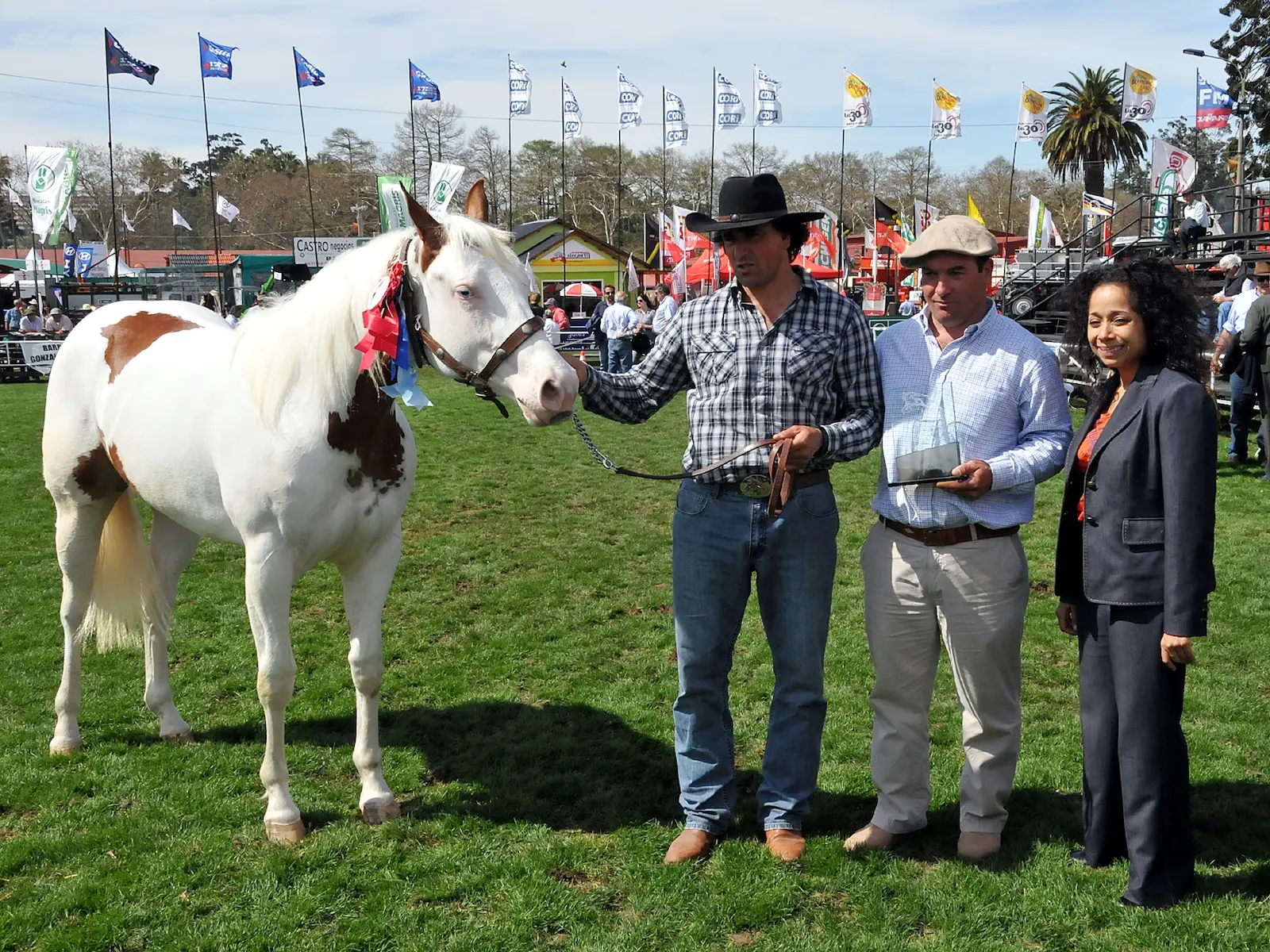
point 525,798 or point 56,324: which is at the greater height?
point 56,324

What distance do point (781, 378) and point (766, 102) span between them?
43680 mm

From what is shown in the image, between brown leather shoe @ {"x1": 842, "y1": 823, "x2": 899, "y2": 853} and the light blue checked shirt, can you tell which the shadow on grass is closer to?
brown leather shoe @ {"x1": 842, "y1": 823, "x2": 899, "y2": 853}

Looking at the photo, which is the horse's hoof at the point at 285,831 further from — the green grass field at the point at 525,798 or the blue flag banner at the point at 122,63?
the blue flag banner at the point at 122,63

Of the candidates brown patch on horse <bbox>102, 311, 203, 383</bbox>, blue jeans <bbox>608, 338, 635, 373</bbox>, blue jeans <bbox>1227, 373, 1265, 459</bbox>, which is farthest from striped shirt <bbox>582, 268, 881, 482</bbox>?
blue jeans <bbox>608, 338, 635, 373</bbox>

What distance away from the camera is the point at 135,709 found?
478cm

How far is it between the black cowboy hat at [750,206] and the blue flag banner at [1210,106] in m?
31.3

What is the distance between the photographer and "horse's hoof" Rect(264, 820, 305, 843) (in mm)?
3570

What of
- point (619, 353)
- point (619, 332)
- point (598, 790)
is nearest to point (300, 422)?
point (598, 790)

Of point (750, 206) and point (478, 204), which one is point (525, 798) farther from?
point (750, 206)

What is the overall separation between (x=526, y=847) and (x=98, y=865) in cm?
147

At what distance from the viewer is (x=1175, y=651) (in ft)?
9.20

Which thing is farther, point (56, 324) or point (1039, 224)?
point (1039, 224)

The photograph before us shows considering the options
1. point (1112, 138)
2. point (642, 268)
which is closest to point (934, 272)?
point (642, 268)

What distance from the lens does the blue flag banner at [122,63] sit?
32.5 metres
